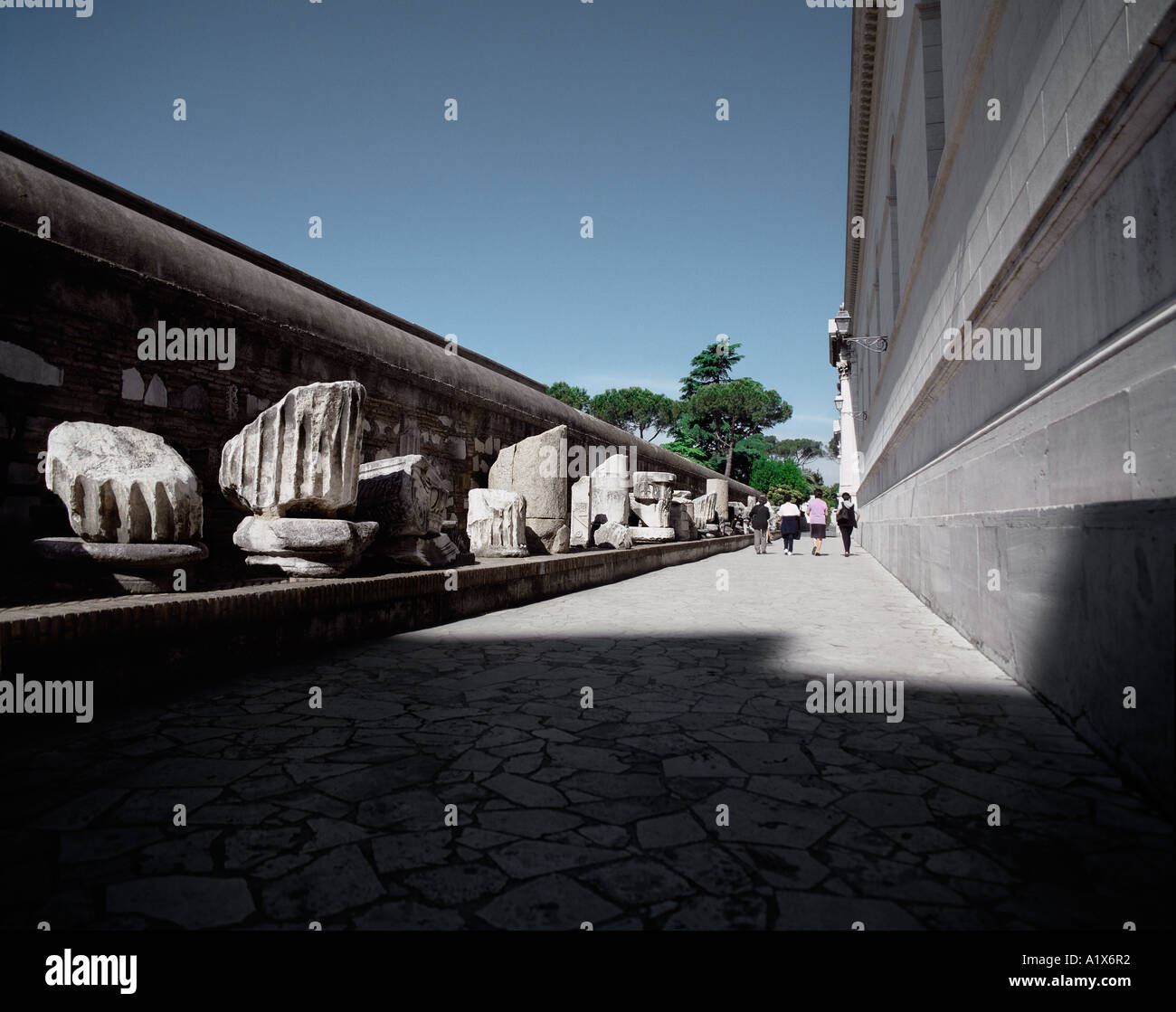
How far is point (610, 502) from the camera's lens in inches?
408

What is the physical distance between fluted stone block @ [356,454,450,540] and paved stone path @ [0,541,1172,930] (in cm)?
174

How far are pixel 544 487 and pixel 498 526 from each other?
941mm

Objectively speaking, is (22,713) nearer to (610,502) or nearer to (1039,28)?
(1039,28)

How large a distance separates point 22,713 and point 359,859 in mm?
1677

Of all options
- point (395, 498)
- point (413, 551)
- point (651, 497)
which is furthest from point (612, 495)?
point (395, 498)

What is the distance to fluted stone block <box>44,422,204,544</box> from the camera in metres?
3.34

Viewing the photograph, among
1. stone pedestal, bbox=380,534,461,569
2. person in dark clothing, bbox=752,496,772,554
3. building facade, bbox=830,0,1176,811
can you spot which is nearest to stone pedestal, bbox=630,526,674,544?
person in dark clothing, bbox=752,496,772,554

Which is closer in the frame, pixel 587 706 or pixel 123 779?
pixel 123 779

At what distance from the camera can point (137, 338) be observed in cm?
451

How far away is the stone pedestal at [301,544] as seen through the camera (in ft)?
13.6

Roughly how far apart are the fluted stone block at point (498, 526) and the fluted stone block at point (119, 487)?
12.2 ft

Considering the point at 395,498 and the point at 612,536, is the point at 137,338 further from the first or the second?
the point at 612,536

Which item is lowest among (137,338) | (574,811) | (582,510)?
(574,811)
